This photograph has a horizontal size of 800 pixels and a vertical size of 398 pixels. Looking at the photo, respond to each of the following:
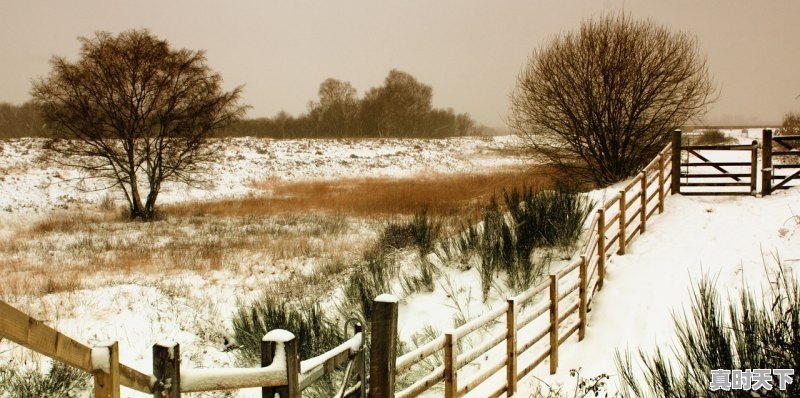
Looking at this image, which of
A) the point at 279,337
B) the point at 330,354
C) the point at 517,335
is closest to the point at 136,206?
the point at 517,335

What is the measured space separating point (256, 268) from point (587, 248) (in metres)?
7.57

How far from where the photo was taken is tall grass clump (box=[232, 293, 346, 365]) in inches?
300

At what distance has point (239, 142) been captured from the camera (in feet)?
151

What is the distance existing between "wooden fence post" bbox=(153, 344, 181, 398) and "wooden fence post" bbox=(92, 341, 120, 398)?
19cm

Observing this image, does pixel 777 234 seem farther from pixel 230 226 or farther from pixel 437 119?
pixel 437 119

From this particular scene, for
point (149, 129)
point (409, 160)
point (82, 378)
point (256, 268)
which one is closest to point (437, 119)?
point (409, 160)

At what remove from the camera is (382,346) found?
3.26 metres

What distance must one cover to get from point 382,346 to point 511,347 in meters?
2.99

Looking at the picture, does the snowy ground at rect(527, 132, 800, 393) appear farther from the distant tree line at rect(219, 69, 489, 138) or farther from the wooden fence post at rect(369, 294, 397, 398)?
the distant tree line at rect(219, 69, 489, 138)

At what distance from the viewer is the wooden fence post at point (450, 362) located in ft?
15.6

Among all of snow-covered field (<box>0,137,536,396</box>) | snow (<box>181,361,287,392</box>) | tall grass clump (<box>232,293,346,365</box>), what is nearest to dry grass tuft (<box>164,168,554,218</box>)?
snow-covered field (<box>0,137,536,396</box>)

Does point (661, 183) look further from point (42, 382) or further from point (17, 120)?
point (17, 120)

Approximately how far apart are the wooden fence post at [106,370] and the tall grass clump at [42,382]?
494 centimetres

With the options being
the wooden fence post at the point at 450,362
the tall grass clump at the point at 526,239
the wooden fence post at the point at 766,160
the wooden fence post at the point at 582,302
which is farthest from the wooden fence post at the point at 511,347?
the wooden fence post at the point at 766,160
